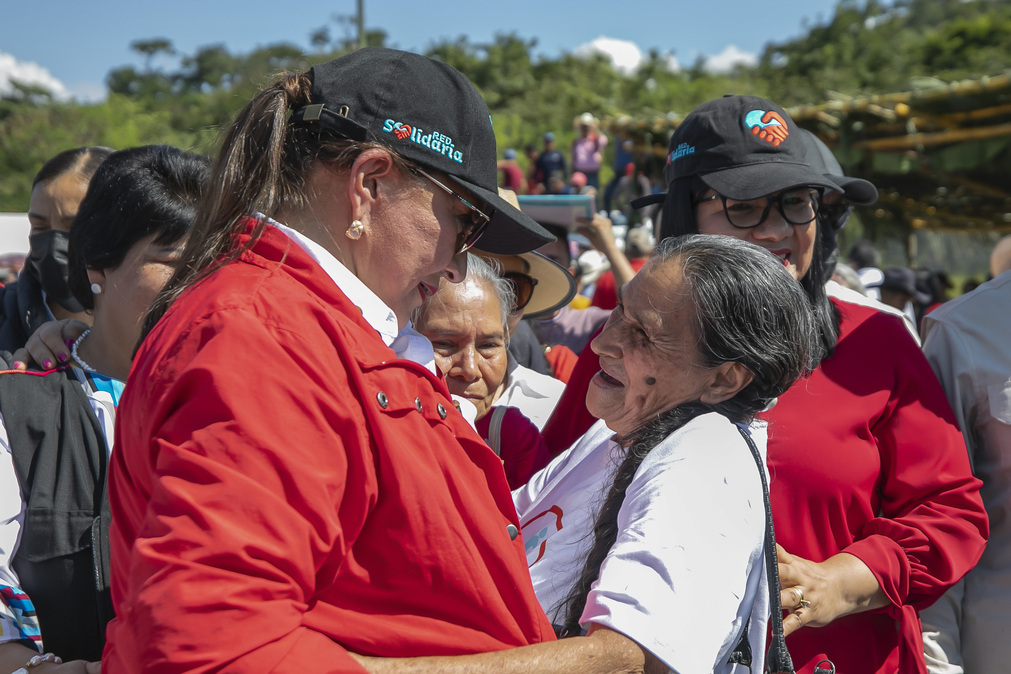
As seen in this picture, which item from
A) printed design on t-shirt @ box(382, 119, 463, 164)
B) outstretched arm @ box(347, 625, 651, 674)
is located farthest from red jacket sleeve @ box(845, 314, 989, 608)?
printed design on t-shirt @ box(382, 119, 463, 164)

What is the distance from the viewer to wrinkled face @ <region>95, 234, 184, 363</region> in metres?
2.13

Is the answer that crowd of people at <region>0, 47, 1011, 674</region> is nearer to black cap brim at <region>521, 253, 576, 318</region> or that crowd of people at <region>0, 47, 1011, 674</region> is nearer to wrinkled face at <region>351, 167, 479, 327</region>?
wrinkled face at <region>351, 167, 479, 327</region>

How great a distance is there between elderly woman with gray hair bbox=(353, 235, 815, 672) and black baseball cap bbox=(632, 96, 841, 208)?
0.49 metres

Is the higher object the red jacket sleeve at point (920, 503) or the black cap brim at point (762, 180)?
the black cap brim at point (762, 180)

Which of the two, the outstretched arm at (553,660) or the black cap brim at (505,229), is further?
the black cap brim at (505,229)

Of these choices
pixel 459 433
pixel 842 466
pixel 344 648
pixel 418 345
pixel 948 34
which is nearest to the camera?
pixel 344 648

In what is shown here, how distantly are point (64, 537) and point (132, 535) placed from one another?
80 cm

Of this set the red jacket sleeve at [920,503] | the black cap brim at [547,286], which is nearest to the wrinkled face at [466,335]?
the black cap brim at [547,286]

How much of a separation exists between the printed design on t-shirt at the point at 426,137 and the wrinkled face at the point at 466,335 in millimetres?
1291

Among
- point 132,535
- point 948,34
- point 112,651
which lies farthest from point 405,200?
point 948,34

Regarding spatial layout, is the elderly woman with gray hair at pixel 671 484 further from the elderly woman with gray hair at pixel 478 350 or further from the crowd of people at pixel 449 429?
the elderly woman with gray hair at pixel 478 350

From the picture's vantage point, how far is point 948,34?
20.1 m

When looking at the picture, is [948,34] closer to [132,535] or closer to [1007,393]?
[1007,393]

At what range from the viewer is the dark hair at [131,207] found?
2.13m
